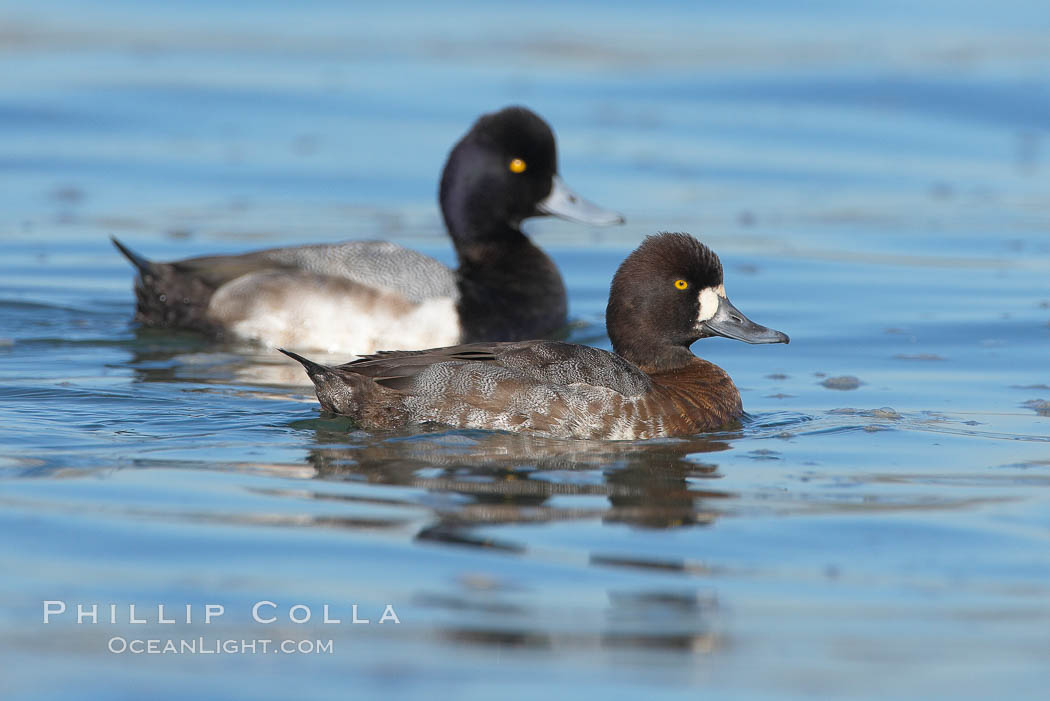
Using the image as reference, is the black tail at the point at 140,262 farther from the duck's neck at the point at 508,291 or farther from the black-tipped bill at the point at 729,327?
the black-tipped bill at the point at 729,327

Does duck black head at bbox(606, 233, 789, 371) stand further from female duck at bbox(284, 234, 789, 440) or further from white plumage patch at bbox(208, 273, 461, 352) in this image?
white plumage patch at bbox(208, 273, 461, 352)

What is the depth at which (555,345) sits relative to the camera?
6.12m

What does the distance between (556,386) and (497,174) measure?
317 cm

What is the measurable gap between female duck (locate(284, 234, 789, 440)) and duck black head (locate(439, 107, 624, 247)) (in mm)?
2593

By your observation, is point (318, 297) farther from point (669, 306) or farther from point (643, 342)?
point (669, 306)

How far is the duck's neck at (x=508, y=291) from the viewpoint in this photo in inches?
327

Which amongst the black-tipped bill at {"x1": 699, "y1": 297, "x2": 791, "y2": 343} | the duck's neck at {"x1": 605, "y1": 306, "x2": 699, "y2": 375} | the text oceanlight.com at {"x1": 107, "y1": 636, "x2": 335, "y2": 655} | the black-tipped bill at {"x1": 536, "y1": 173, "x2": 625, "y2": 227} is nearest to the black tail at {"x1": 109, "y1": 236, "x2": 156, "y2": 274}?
the black-tipped bill at {"x1": 536, "y1": 173, "x2": 625, "y2": 227}

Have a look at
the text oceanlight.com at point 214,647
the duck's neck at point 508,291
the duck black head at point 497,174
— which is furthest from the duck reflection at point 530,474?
the duck black head at point 497,174

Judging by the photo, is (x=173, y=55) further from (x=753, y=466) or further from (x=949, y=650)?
(x=949, y=650)

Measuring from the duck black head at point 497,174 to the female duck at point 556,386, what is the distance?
2.59 m

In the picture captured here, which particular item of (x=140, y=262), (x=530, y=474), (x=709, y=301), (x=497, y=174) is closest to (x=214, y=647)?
(x=530, y=474)

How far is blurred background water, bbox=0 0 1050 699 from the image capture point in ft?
13.2

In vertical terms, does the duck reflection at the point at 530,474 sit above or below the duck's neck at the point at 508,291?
below

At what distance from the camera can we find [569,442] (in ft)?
19.5
